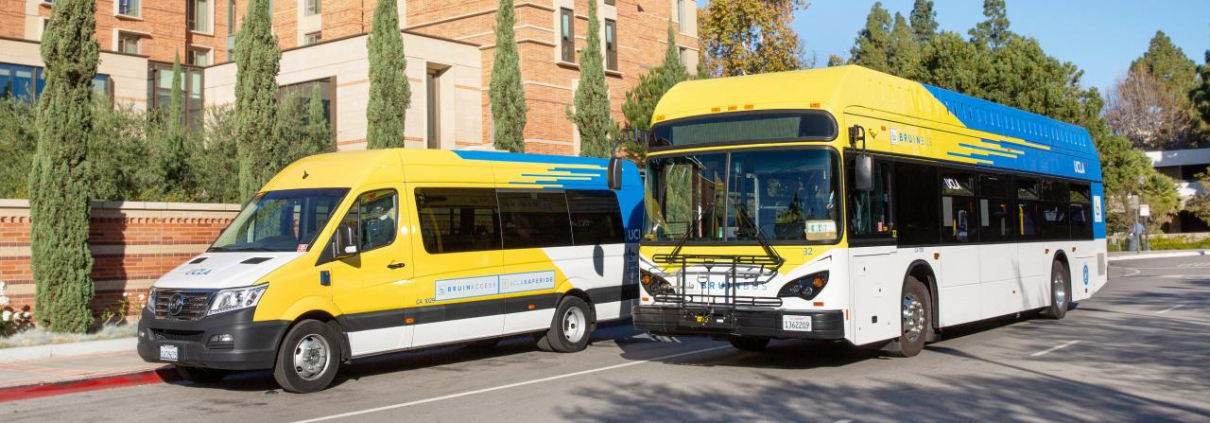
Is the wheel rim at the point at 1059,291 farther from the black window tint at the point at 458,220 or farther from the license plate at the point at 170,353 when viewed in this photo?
the license plate at the point at 170,353

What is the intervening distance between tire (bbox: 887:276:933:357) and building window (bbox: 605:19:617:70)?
31.2m

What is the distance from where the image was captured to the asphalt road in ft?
30.0

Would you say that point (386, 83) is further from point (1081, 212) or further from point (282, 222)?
point (1081, 212)

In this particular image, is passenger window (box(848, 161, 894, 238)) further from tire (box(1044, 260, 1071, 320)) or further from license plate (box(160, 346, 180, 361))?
license plate (box(160, 346, 180, 361))

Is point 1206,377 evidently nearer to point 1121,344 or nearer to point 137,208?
point 1121,344

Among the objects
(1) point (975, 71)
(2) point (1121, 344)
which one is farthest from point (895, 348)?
(1) point (975, 71)

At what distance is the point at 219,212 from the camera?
18.8 m

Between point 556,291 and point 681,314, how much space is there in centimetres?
310

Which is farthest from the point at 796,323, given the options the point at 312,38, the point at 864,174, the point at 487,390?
the point at 312,38

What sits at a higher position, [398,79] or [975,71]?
[975,71]

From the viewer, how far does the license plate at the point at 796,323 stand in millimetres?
11055

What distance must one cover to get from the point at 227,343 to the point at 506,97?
17.6 metres

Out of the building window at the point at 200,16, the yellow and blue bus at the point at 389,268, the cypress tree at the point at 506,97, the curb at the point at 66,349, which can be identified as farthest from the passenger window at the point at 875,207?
the building window at the point at 200,16

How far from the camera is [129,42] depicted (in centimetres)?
4484
